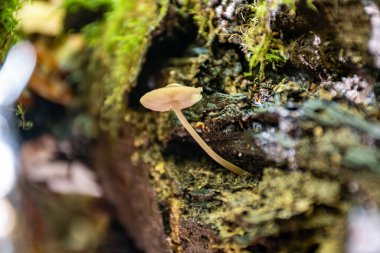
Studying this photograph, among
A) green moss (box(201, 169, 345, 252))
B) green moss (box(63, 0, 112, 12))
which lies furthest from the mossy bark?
green moss (box(63, 0, 112, 12))

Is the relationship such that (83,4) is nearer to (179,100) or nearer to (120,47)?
(120,47)

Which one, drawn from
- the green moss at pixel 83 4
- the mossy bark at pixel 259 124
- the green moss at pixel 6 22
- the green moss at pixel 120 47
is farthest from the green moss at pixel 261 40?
the green moss at pixel 6 22

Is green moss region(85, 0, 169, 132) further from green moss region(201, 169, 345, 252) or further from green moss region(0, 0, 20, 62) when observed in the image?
green moss region(201, 169, 345, 252)

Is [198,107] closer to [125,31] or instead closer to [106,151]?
[125,31]

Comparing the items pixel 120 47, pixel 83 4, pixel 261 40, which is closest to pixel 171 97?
pixel 261 40

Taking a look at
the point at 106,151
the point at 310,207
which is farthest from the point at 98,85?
the point at 310,207

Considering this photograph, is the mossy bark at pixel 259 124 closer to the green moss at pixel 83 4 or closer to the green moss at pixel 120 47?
the green moss at pixel 120 47
